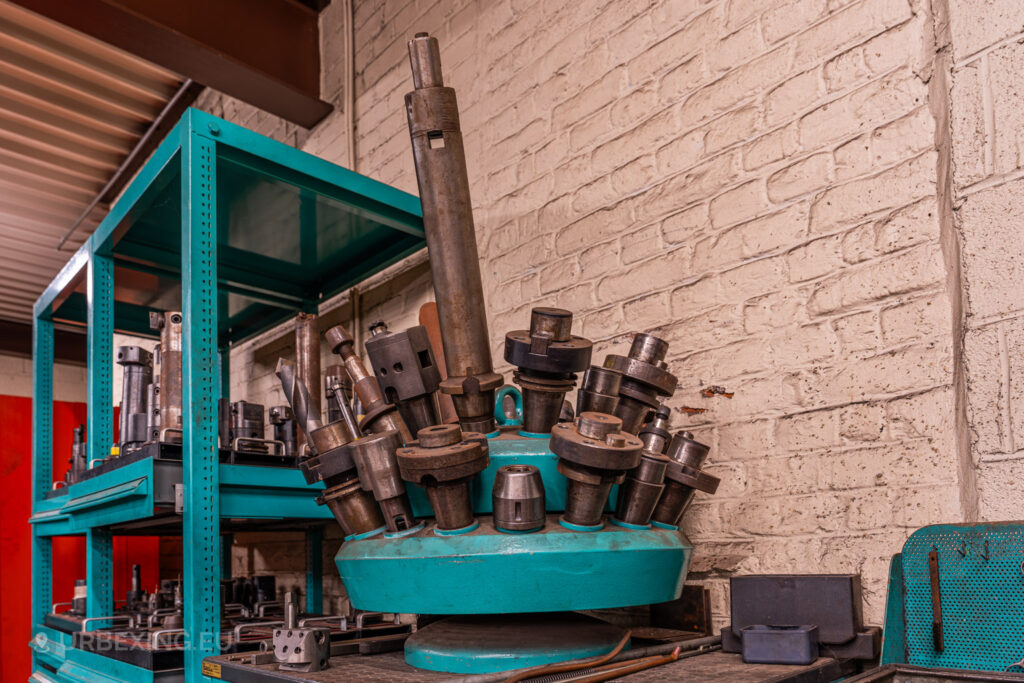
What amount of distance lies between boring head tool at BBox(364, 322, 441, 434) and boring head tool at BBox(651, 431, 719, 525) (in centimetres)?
42

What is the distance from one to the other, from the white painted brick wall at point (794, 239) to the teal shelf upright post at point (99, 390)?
51.9 inches

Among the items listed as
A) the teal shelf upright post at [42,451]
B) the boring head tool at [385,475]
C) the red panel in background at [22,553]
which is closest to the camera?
the boring head tool at [385,475]

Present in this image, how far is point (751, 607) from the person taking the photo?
4.24 feet

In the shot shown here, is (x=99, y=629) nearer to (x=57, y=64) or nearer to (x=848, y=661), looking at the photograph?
(x=848, y=661)

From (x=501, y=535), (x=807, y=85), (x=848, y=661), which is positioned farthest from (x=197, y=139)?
(x=848, y=661)

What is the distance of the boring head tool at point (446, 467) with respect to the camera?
Answer: 111 centimetres

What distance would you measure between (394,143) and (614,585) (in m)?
1.93

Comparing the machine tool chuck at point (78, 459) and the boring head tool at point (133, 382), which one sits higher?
the boring head tool at point (133, 382)

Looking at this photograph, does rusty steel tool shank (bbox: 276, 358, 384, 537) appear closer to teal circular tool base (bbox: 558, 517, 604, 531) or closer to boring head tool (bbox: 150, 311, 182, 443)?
teal circular tool base (bbox: 558, 517, 604, 531)

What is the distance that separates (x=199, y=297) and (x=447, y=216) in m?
0.65

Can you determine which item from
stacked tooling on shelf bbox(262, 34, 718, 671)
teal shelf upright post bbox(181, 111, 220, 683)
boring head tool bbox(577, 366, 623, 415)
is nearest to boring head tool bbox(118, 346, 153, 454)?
teal shelf upright post bbox(181, 111, 220, 683)

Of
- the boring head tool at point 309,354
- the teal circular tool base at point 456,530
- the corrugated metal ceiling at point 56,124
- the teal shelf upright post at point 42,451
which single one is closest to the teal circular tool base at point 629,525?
the teal circular tool base at point 456,530

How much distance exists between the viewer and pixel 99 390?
97.7 inches

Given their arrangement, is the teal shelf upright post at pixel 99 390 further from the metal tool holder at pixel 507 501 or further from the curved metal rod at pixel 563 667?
the curved metal rod at pixel 563 667
